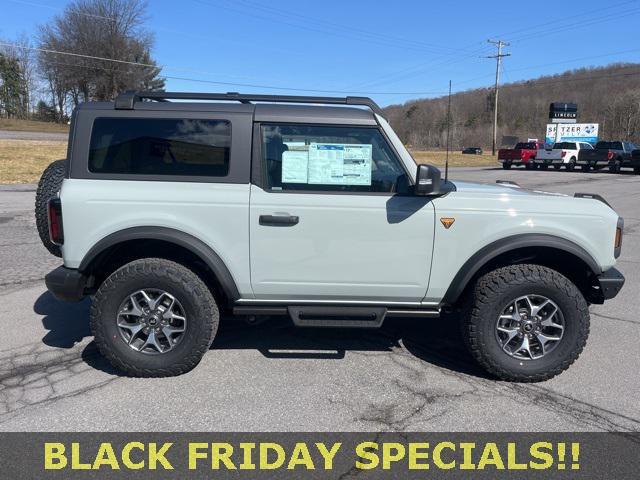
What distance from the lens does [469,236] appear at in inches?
141

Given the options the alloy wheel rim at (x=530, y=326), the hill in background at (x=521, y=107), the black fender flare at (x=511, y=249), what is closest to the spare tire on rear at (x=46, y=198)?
the black fender flare at (x=511, y=249)

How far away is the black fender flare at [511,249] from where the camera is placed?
3.53m

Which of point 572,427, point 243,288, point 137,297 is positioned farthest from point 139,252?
point 572,427

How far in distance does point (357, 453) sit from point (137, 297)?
191 centimetres

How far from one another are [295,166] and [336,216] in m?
0.47

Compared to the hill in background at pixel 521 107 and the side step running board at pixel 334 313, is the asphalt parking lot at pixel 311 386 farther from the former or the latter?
the hill in background at pixel 521 107

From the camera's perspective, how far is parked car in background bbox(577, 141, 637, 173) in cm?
3073

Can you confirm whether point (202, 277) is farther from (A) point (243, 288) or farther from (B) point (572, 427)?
(B) point (572, 427)

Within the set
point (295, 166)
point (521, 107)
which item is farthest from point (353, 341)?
point (521, 107)

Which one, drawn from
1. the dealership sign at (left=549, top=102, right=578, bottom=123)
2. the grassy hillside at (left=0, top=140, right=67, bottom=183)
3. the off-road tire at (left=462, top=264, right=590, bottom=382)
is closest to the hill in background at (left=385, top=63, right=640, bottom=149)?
the dealership sign at (left=549, top=102, right=578, bottom=123)

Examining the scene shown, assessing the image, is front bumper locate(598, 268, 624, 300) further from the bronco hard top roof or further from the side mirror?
the bronco hard top roof

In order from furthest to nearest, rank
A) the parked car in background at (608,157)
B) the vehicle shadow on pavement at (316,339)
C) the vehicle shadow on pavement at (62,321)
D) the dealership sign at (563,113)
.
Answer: the dealership sign at (563,113)
the parked car in background at (608,157)
the vehicle shadow on pavement at (62,321)
the vehicle shadow on pavement at (316,339)

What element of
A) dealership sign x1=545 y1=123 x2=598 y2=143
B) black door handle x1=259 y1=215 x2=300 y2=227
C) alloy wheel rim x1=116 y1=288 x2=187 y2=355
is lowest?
alloy wheel rim x1=116 y1=288 x2=187 y2=355

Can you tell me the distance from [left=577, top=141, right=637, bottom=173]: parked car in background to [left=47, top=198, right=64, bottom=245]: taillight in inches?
1328
